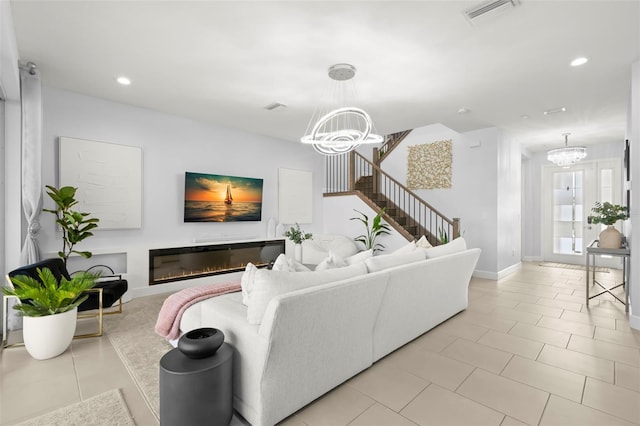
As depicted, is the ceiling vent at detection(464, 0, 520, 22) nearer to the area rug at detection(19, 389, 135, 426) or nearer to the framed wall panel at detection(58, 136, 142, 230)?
the area rug at detection(19, 389, 135, 426)

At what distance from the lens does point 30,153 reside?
3428 millimetres

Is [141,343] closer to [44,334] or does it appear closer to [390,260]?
[44,334]

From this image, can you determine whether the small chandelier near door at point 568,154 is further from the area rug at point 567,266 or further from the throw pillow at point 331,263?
the throw pillow at point 331,263

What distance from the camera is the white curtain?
3.39 m

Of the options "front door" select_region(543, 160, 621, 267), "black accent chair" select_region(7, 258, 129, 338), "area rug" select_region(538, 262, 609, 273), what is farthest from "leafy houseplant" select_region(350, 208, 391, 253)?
"black accent chair" select_region(7, 258, 129, 338)

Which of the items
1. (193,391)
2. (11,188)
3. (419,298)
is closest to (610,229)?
(419,298)

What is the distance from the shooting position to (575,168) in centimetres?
741

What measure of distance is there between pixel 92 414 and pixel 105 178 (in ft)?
11.1

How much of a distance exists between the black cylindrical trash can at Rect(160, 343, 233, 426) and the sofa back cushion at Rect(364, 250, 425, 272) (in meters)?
1.29

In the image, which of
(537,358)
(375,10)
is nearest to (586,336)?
(537,358)

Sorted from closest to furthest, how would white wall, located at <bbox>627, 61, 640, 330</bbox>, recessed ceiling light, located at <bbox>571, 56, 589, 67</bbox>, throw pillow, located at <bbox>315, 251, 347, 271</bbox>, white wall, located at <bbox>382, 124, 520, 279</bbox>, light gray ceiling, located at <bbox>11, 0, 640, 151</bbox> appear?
1. light gray ceiling, located at <bbox>11, 0, 640, 151</bbox>
2. throw pillow, located at <bbox>315, 251, 347, 271</bbox>
3. recessed ceiling light, located at <bbox>571, 56, 589, 67</bbox>
4. white wall, located at <bbox>627, 61, 640, 330</bbox>
5. white wall, located at <bbox>382, 124, 520, 279</bbox>

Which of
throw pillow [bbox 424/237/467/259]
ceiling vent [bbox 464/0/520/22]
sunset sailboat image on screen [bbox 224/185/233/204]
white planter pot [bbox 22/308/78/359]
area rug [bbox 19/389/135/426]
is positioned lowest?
area rug [bbox 19/389/135/426]

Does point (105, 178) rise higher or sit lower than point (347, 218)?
higher

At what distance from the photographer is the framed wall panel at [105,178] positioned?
13.4 ft
